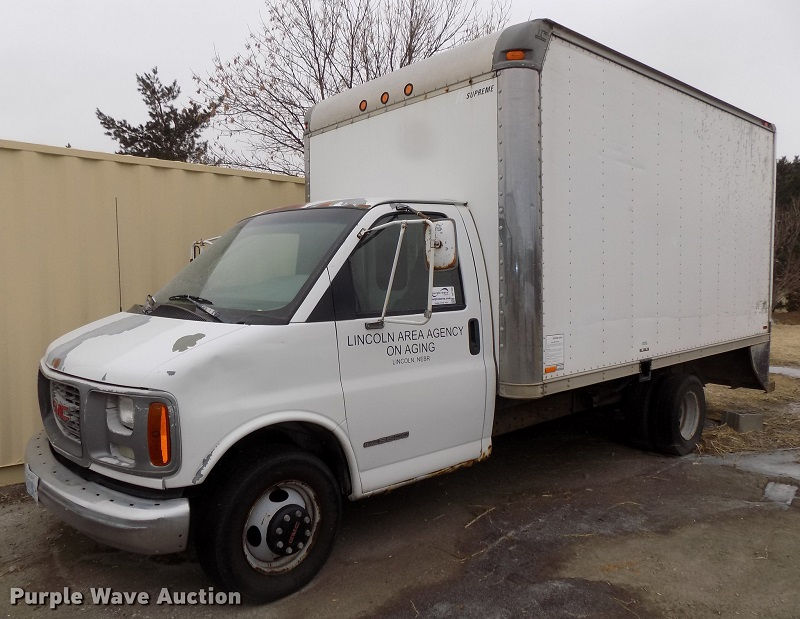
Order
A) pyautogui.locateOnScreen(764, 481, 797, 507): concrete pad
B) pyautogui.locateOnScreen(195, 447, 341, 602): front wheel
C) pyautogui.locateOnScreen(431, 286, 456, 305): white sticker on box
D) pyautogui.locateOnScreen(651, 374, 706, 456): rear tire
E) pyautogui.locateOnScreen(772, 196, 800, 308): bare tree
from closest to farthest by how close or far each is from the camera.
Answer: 1. pyautogui.locateOnScreen(195, 447, 341, 602): front wheel
2. pyautogui.locateOnScreen(431, 286, 456, 305): white sticker on box
3. pyautogui.locateOnScreen(764, 481, 797, 507): concrete pad
4. pyautogui.locateOnScreen(651, 374, 706, 456): rear tire
5. pyautogui.locateOnScreen(772, 196, 800, 308): bare tree

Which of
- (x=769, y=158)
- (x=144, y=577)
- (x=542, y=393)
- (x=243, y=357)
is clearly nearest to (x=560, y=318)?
(x=542, y=393)

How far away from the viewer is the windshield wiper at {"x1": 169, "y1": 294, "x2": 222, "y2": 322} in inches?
134

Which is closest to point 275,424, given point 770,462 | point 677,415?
point 677,415

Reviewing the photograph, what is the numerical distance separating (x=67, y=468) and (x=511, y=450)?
426 cm

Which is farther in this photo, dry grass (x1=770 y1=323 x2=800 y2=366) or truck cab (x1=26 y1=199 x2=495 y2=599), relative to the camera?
dry grass (x1=770 y1=323 x2=800 y2=366)

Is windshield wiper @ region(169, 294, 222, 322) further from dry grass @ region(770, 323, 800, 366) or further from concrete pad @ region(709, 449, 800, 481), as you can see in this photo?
dry grass @ region(770, 323, 800, 366)

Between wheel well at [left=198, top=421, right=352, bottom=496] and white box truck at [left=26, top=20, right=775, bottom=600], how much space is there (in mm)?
13

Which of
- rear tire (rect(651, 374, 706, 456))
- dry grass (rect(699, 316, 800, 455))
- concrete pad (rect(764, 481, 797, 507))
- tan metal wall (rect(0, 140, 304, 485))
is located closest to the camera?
concrete pad (rect(764, 481, 797, 507))

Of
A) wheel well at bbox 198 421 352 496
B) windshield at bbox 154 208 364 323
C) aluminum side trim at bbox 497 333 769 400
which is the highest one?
windshield at bbox 154 208 364 323

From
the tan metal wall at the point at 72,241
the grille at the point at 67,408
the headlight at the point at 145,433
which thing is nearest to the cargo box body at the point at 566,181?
the tan metal wall at the point at 72,241

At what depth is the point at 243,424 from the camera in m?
3.09

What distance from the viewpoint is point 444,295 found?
399 cm

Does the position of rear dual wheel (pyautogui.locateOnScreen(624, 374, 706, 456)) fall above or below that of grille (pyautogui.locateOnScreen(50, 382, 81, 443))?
below

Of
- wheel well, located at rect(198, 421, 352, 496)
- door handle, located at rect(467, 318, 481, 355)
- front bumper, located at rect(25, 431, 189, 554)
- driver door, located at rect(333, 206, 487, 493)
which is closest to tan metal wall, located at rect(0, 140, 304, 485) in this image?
front bumper, located at rect(25, 431, 189, 554)
